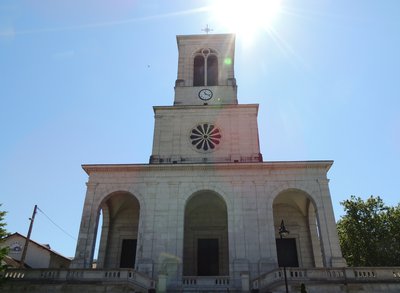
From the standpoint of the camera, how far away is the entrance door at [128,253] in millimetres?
25734

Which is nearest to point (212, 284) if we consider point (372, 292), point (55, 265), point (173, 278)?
point (173, 278)

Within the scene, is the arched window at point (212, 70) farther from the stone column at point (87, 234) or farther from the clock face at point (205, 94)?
the stone column at point (87, 234)

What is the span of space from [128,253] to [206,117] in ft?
44.0

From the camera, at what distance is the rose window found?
28250 millimetres

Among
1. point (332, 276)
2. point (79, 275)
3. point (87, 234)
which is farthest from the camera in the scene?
point (87, 234)

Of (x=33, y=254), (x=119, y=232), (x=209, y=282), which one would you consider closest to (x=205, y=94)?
(x=119, y=232)

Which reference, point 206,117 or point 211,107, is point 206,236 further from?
point 211,107

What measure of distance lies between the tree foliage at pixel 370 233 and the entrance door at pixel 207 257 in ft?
52.7

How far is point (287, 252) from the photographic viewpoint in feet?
83.3

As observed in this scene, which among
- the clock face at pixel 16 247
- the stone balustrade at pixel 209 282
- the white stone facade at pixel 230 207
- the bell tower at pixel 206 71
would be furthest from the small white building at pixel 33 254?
the bell tower at pixel 206 71

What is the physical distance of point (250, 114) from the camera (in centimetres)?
2961

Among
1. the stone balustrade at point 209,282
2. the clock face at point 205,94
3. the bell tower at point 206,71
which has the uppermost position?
the bell tower at point 206,71

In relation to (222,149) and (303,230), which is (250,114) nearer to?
(222,149)

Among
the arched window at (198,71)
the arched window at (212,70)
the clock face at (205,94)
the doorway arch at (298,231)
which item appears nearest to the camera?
the doorway arch at (298,231)
